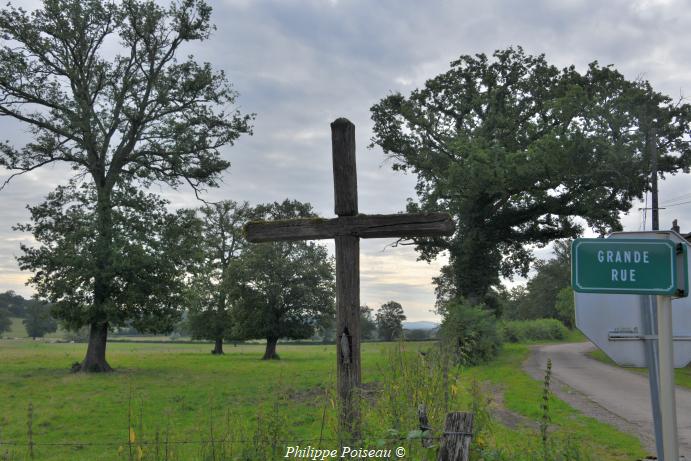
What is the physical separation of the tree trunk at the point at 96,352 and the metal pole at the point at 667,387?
2829 centimetres

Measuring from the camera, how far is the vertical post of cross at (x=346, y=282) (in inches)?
230

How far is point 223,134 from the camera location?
29938 millimetres

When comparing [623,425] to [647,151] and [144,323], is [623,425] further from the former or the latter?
[144,323]

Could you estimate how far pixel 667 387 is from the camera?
9.13 ft

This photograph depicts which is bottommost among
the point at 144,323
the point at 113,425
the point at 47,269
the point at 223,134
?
the point at 113,425

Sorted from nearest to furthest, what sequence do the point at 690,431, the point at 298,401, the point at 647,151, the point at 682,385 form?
the point at 690,431
the point at 298,401
the point at 682,385
the point at 647,151

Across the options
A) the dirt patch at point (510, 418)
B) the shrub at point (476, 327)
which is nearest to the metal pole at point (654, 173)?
the shrub at point (476, 327)

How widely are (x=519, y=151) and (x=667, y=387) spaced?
28.5 m

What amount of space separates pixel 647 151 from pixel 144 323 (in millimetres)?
25396

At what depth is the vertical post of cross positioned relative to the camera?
585 centimetres

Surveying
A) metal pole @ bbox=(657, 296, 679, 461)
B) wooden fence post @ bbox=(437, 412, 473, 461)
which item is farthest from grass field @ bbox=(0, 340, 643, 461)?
metal pole @ bbox=(657, 296, 679, 461)

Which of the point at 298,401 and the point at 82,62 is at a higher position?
the point at 82,62

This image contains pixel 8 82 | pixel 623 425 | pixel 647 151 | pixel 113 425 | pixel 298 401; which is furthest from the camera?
pixel 647 151

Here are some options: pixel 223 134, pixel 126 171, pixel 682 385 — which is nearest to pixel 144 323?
pixel 126 171
